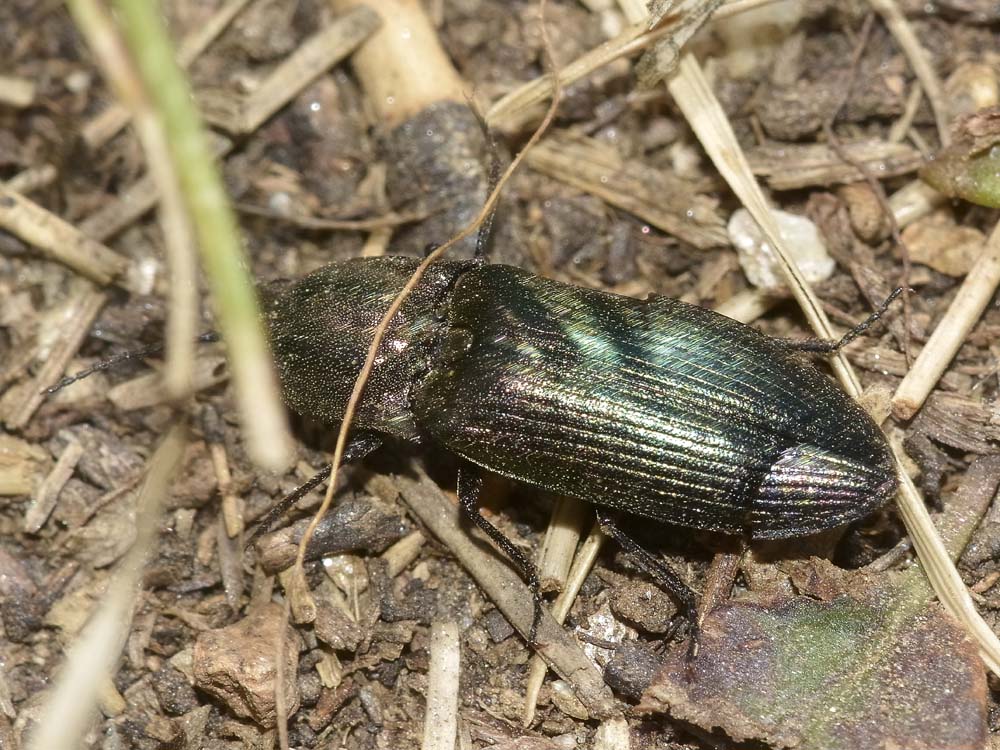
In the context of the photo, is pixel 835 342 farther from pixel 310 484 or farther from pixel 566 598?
pixel 310 484

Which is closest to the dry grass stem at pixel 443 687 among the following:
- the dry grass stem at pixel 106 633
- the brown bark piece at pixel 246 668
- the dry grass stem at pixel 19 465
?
the brown bark piece at pixel 246 668

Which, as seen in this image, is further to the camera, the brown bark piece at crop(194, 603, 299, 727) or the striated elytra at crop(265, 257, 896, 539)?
the brown bark piece at crop(194, 603, 299, 727)

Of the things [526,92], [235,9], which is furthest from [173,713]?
[235,9]

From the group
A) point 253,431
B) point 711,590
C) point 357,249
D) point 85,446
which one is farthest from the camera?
point 357,249

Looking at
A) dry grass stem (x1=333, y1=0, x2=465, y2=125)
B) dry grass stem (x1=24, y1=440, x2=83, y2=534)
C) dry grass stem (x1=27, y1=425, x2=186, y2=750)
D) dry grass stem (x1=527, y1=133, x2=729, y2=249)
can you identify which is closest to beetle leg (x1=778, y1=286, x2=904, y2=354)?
dry grass stem (x1=527, y1=133, x2=729, y2=249)

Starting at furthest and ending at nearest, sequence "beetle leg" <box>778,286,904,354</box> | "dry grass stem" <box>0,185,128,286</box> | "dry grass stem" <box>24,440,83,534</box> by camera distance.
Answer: "dry grass stem" <box>0,185,128,286</box>, "dry grass stem" <box>24,440,83,534</box>, "beetle leg" <box>778,286,904,354</box>

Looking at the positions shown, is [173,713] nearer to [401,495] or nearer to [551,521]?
[401,495]

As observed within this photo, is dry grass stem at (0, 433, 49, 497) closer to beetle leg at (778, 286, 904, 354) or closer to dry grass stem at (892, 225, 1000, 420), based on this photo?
beetle leg at (778, 286, 904, 354)
